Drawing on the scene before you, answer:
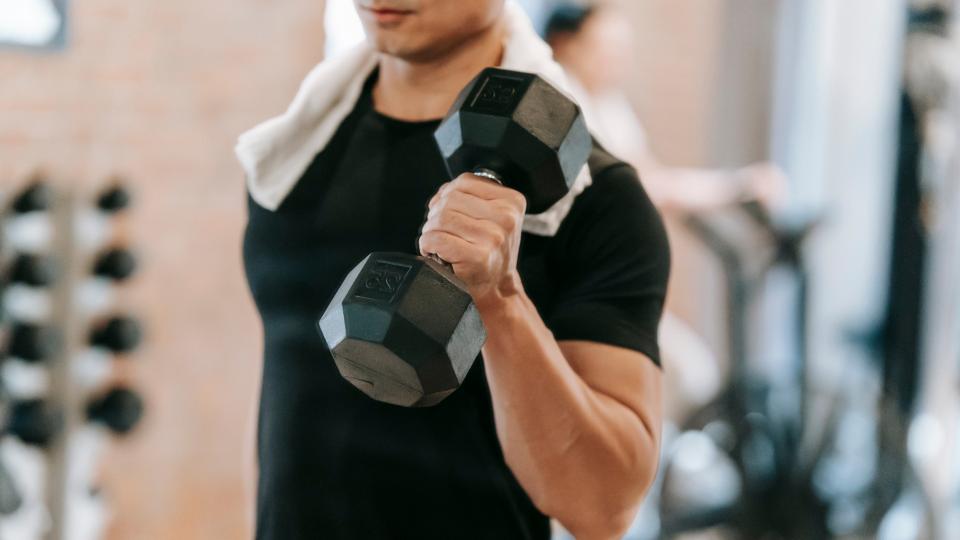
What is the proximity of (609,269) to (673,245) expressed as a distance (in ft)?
3.37

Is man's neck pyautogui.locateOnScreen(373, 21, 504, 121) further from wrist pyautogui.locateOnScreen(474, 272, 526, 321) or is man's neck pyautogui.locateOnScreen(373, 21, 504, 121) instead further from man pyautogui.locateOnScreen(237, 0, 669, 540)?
wrist pyautogui.locateOnScreen(474, 272, 526, 321)

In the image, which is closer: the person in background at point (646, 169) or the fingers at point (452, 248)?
the fingers at point (452, 248)

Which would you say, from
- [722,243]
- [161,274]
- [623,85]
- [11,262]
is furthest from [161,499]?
[623,85]

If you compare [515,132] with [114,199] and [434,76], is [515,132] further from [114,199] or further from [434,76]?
[114,199]

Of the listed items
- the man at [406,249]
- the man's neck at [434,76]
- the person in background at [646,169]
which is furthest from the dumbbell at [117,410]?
the person in background at [646,169]

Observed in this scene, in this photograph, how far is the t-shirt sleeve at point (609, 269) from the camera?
613mm

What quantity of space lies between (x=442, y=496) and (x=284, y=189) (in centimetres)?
21

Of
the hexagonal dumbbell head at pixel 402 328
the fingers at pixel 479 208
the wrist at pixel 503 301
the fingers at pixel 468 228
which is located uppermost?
the fingers at pixel 479 208

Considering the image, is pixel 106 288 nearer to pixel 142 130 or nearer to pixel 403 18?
pixel 142 130

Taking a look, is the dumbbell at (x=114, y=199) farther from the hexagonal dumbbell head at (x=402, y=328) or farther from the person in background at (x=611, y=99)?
the person in background at (x=611, y=99)

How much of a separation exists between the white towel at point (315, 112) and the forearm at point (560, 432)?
0.17 meters

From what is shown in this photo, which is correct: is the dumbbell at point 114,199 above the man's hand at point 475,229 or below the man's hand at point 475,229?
below

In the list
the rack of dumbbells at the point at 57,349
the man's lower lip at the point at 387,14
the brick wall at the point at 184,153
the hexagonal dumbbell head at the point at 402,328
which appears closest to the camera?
the hexagonal dumbbell head at the point at 402,328

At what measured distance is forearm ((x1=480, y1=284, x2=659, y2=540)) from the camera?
0.55 metres
